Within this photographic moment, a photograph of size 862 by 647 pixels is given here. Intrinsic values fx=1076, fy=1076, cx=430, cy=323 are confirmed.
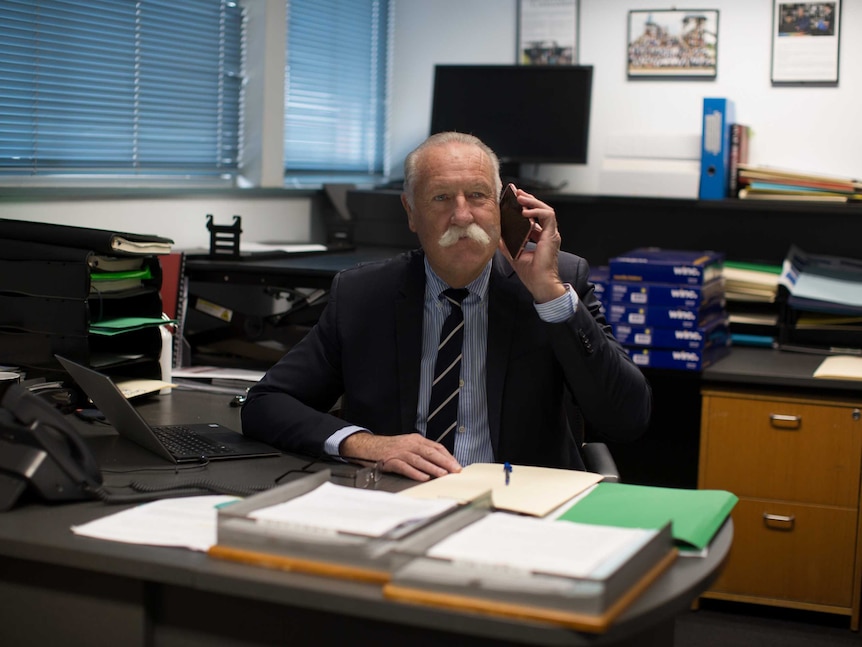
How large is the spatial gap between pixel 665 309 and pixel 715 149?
0.67 meters

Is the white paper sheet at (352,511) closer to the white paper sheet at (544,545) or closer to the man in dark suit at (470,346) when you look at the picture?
the white paper sheet at (544,545)

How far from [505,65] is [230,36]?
1002mm

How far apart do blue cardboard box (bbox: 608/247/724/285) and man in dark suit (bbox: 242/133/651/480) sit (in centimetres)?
104

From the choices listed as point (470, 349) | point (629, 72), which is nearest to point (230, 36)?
point (629, 72)

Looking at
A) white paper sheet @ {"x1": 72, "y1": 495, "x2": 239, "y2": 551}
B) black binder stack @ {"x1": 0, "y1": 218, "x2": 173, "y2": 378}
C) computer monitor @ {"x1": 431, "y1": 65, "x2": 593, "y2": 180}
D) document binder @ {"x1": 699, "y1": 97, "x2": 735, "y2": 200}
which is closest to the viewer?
white paper sheet @ {"x1": 72, "y1": 495, "x2": 239, "y2": 551}

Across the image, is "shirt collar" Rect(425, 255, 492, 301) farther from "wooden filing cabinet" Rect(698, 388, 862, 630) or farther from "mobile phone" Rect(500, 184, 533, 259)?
"wooden filing cabinet" Rect(698, 388, 862, 630)

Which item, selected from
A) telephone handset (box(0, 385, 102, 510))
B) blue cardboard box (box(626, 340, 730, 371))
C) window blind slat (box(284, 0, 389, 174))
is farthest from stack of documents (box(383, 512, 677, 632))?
window blind slat (box(284, 0, 389, 174))

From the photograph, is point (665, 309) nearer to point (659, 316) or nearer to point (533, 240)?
point (659, 316)

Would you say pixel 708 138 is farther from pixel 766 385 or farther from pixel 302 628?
pixel 302 628

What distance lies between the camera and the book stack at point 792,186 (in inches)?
139

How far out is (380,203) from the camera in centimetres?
391

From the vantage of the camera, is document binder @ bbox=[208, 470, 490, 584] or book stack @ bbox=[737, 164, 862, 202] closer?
document binder @ bbox=[208, 470, 490, 584]

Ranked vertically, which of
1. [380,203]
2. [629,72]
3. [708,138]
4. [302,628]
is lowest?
[302,628]

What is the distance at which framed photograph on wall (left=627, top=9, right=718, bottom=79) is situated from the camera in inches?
153
